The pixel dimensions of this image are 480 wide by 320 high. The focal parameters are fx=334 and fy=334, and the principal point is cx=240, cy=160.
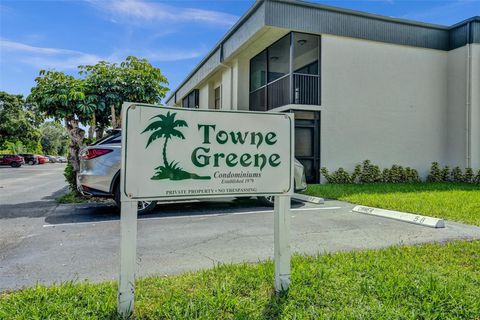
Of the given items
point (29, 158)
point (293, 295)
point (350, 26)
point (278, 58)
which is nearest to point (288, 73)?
point (278, 58)

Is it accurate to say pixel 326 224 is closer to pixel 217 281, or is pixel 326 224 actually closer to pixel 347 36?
pixel 217 281

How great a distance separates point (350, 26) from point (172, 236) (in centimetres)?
1061

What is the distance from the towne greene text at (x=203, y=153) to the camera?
2.58 m

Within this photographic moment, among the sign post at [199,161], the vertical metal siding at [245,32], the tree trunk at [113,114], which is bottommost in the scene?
the sign post at [199,161]

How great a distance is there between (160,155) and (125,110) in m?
0.43

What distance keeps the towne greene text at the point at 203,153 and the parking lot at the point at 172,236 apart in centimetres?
131

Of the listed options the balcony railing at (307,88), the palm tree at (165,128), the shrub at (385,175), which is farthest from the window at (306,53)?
the palm tree at (165,128)

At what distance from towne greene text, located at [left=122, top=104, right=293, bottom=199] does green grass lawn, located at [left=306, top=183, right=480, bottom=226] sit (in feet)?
15.4

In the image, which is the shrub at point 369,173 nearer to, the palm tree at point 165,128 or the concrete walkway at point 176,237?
the concrete walkway at point 176,237

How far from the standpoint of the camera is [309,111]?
11.8m

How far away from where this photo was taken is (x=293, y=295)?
113 inches

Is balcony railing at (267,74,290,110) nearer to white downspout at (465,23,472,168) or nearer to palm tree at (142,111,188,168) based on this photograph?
white downspout at (465,23,472,168)

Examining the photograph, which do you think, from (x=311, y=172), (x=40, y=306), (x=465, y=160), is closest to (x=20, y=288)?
(x=40, y=306)

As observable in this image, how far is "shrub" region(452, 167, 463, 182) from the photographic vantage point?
13027 mm
